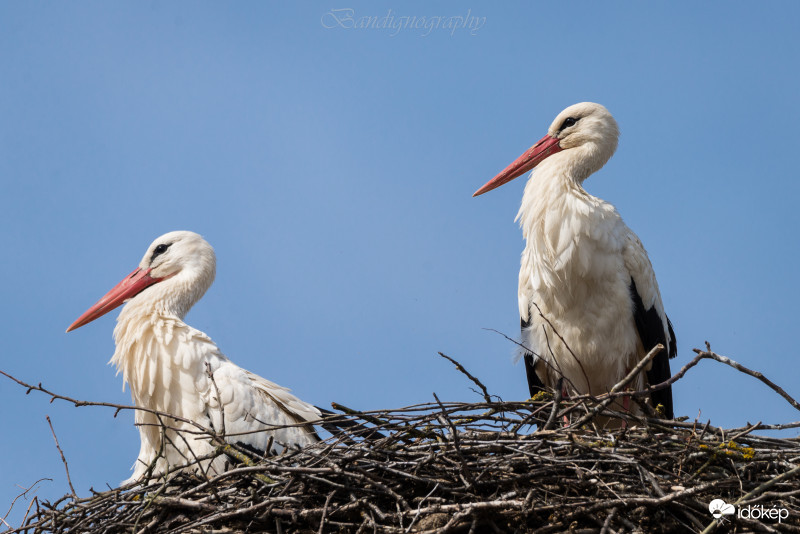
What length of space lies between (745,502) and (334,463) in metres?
1.27

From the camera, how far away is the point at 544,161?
4953mm

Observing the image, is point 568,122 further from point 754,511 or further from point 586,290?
point 754,511

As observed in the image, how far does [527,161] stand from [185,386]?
2.25m

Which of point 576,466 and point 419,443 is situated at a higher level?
point 419,443

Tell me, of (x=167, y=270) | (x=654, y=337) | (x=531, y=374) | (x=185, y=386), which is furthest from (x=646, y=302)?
(x=167, y=270)

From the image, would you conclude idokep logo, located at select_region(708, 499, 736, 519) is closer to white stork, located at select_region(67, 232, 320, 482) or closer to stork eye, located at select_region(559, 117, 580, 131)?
white stork, located at select_region(67, 232, 320, 482)

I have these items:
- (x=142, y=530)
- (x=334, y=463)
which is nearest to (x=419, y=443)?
(x=334, y=463)

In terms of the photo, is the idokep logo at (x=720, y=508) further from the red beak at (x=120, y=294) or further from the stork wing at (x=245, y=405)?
the red beak at (x=120, y=294)

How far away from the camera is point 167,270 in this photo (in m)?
4.99

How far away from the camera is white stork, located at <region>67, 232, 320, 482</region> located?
400cm

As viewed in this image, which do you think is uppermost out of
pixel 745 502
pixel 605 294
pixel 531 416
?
pixel 605 294

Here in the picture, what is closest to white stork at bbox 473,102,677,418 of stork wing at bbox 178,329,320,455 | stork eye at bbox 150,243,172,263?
stork wing at bbox 178,329,320,455

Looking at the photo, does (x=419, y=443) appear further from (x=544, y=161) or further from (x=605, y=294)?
(x=544, y=161)

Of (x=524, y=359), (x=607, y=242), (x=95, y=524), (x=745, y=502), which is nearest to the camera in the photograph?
(x=745, y=502)
